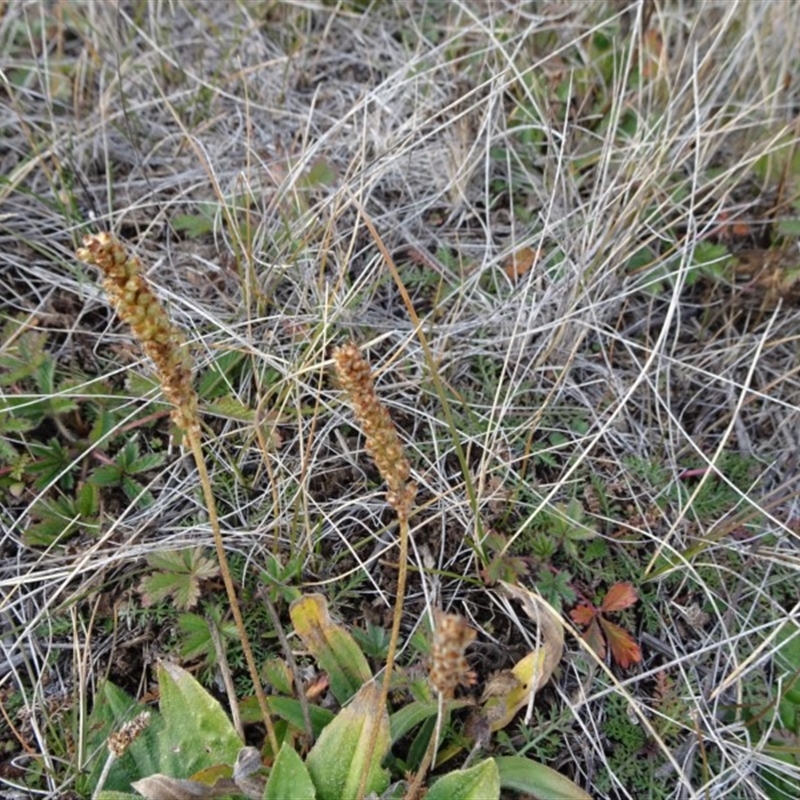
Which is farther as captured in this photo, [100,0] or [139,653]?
[100,0]

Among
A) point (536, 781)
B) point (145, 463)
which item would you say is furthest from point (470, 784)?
point (145, 463)

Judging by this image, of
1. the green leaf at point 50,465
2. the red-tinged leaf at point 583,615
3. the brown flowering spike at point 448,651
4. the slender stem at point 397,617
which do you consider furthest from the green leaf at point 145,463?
the brown flowering spike at point 448,651

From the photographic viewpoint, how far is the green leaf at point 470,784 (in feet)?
4.63

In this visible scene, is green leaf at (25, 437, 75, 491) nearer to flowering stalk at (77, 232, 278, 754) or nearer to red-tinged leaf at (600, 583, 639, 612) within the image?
flowering stalk at (77, 232, 278, 754)

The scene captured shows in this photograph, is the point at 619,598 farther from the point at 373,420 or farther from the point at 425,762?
A: the point at 373,420

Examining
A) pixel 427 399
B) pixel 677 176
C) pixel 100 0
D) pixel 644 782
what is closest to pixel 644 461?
pixel 427 399

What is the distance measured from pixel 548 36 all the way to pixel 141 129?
1.25 meters

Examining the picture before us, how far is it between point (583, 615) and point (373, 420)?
0.91 metres

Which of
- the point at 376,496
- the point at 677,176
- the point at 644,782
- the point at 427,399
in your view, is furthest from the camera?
the point at 677,176

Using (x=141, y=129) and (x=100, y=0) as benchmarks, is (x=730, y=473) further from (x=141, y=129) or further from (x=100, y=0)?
(x=100, y=0)

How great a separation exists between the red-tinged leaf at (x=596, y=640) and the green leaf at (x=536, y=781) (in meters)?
0.27

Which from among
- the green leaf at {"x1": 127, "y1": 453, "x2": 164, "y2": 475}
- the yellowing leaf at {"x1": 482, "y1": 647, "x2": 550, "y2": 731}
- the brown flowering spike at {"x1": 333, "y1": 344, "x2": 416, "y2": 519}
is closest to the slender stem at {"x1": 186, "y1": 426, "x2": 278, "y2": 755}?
the brown flowering spike at {"x1": 333, "y1": 344, "x2": 416, "y2": 519}

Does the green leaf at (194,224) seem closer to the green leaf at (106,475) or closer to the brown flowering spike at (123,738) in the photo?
the green leaf at (106,475)

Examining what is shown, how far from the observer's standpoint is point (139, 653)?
1.70 meters
